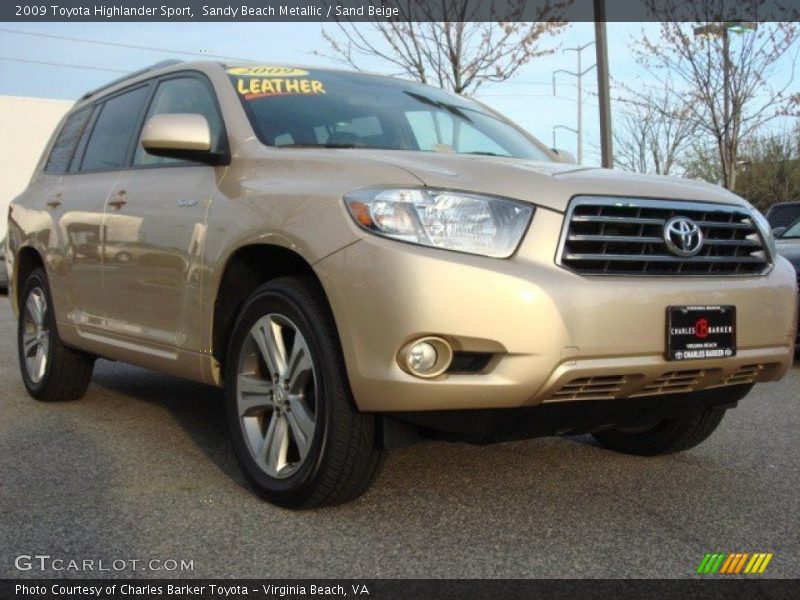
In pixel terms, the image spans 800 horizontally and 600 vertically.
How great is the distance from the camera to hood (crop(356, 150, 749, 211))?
3.34 meters

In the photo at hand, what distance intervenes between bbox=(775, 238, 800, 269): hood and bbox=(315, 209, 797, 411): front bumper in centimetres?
502

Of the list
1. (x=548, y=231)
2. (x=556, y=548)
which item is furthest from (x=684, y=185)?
(x=556, y=548)

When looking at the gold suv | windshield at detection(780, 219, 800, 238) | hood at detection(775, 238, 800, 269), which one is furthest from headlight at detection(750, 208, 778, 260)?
windshield at detection(780, 219, 800, 238)

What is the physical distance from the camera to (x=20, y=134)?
30031 mm

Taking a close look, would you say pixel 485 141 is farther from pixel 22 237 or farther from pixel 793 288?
pixel 22 237

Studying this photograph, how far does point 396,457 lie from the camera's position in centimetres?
446

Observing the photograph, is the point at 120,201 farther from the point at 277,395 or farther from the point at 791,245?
the point at 791,245

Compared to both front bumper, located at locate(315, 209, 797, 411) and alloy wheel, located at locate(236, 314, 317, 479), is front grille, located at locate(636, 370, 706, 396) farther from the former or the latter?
alloy wheel, located at locate(236, 314, 317, 479)

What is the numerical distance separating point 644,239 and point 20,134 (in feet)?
97.4

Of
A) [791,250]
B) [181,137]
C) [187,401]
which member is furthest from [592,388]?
[791,250]

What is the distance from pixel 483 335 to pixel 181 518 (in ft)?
4.26

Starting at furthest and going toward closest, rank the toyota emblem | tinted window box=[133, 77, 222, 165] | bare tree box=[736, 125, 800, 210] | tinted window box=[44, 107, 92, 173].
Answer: bare tree box=[736, 125, 800, 210] < tinted window box=[44, 107, 92, 173] < tinted window box=[133, 77, 222, 165] < the toyota emblem

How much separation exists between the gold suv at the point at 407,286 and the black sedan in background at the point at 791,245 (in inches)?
159

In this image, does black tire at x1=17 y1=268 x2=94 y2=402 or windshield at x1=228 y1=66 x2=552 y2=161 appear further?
black tire at x1=17 y1=268 x2=94 y2=402
